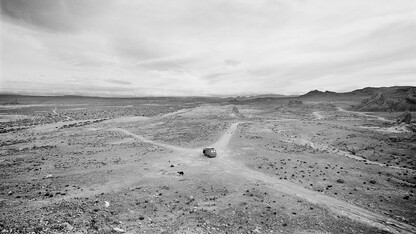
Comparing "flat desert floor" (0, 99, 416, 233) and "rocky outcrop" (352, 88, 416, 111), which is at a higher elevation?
"rocky outcrop" (352, 88, 416, 111)

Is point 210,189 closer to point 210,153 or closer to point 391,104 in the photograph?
point 210,153

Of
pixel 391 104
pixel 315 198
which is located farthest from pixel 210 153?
pixel 391 104

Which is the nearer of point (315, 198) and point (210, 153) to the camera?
point (315, 198)

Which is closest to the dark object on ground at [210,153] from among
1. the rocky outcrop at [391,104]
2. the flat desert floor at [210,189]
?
the flat desert floor at [210,189]

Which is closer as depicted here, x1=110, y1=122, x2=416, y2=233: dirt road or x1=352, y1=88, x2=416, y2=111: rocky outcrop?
x1=110, y1=122, x2=416, y2=233: dirt road

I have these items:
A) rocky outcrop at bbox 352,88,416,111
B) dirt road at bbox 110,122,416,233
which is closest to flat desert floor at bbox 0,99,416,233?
dirt road at bbox 110,122,416,233

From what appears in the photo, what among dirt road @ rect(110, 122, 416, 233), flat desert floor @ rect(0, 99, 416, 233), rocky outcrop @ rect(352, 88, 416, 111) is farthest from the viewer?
rocky outcrop @ rect(352, 88, 416, 111)

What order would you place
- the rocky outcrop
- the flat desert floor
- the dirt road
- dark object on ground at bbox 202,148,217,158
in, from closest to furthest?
the flat desert floor → the dirt road → dark object on ground at bbox 202,148,217,158 → the rocky outcrop

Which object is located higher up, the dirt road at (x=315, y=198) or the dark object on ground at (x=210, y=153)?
the dark object on ground at (x=210, y=153)

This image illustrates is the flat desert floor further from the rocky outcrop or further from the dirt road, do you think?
the rocky outcrop

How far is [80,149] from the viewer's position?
38000mm

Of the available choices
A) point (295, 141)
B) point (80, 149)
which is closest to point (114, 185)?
point (80, 149)

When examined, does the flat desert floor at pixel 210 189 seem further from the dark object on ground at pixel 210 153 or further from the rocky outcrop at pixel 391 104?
the rocky outcrop at pixel 391 104

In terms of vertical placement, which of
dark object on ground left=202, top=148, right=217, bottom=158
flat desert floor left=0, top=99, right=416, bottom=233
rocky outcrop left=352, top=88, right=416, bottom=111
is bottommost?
flat desert floor left=0, top=99, right=416, bottom=233
